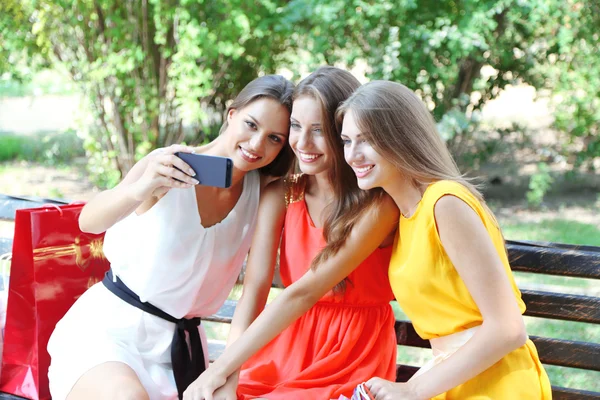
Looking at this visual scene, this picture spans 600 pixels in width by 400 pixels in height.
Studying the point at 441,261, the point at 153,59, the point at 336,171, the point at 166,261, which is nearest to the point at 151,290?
the point at 166,261

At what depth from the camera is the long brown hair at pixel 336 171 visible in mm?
2371

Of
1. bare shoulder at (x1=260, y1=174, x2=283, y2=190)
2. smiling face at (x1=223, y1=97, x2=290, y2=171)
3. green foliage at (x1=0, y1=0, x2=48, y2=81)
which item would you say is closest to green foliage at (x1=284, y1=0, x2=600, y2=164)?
green foliage at (x1=0, y1=0, x2=48, y2=81)

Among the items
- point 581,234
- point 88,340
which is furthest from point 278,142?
point 581,234

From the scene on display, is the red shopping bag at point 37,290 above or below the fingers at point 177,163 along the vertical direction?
below

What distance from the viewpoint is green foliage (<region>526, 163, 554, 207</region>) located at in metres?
7.73

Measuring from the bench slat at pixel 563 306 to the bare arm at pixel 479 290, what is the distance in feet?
1.90

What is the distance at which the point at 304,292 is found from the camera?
240cm

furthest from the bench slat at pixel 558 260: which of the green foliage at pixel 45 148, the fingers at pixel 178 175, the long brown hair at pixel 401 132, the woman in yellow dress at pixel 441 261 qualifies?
the green foliage at pixel 45 148

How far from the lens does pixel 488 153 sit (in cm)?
783

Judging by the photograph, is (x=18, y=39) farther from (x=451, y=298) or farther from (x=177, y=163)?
(x=451, y=298)

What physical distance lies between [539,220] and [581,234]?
0.62 meters

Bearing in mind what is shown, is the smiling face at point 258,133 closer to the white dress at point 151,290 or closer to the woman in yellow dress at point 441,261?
the white dress at point 151,290

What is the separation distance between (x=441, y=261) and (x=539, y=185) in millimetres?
5981

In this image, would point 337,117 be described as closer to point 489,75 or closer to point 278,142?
point 278,142
